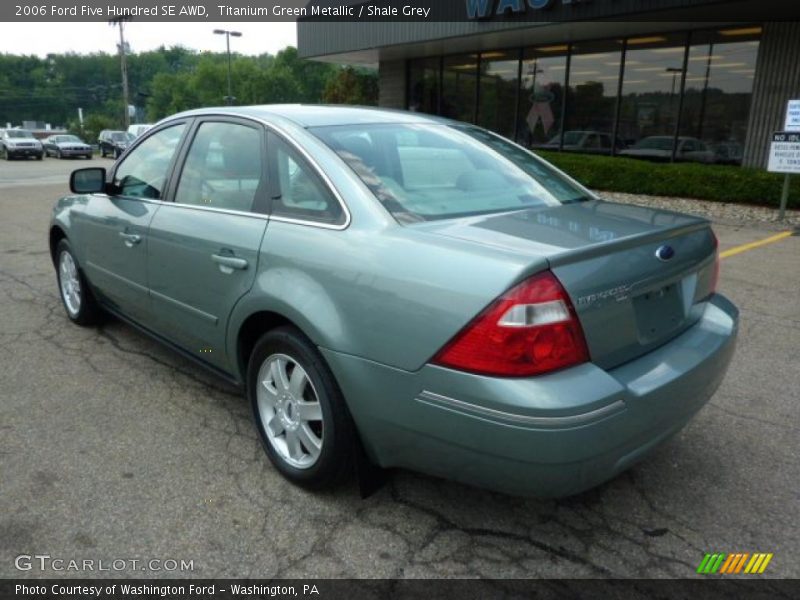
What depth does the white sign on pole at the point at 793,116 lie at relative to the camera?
9758mm

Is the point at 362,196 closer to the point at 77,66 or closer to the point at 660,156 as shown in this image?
the point at 660,156

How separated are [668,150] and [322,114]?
503 inches

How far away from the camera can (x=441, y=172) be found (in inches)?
116

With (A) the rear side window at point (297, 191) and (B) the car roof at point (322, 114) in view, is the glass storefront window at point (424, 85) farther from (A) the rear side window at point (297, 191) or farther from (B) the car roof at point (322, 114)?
(A) the rear side window at point (297, 191)

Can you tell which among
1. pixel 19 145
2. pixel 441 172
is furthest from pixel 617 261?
pixel 19 145

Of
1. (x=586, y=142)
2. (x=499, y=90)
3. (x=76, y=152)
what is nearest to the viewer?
(x=586, y=142)

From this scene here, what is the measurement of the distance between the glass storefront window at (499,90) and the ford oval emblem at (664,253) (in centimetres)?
1547

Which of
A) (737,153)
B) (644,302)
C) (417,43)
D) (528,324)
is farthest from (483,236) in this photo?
(417,43)

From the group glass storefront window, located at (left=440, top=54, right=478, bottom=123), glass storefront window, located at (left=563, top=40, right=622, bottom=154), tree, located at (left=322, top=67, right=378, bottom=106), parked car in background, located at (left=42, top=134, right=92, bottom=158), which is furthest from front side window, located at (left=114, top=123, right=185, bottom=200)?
parked car in background, located at (left=42, top=134, right=92, bottom=158)

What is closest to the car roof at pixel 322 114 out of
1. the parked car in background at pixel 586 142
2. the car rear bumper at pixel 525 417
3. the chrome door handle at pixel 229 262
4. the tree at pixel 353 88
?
the chrome door handle at pixel 229 262

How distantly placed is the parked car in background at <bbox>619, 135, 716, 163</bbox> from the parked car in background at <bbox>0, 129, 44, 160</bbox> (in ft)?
107

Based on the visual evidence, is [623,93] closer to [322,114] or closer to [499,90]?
[499,90]

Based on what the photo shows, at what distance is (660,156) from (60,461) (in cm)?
1397

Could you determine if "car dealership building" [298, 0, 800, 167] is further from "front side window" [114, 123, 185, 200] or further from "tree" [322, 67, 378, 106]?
"front side window" [114, 123, 185, 200]
